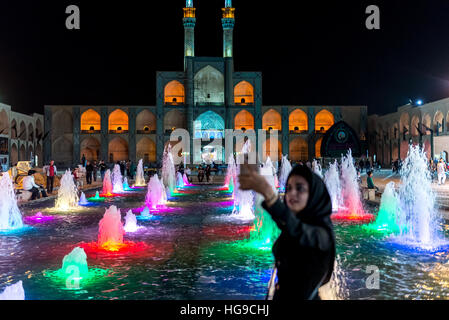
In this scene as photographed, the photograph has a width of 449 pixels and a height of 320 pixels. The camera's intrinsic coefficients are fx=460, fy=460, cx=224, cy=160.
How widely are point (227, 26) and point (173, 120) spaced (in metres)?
10.3

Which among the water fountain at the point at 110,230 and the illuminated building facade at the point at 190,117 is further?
the illuminated building facade at the point at 190,117

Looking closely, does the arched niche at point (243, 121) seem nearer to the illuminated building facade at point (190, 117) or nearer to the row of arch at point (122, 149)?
the illuminated building facade at point (190, 117)

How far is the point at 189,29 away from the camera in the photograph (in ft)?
144

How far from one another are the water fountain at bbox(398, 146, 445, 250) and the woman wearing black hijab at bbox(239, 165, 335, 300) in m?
4.82

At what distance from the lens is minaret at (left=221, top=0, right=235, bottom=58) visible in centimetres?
4300

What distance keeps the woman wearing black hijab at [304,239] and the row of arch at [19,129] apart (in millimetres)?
34864

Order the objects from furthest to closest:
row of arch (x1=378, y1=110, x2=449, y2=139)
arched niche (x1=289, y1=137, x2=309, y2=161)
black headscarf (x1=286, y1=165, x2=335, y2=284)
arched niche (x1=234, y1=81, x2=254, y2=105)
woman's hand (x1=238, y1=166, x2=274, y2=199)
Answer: arched niche (x1=289, y1=137, x2=309, y2=161), arched niche (x1=234, y1=81, x2=254, y2=105), row of arch (x1=378, y1=110, x2=449, y2=139), black headscarf (x1=286, y1=165, x2=335, y2=284), woman's hand (x1=238, y1=166, x2=274, y2=199)

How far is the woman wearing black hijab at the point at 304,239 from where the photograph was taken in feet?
6.45

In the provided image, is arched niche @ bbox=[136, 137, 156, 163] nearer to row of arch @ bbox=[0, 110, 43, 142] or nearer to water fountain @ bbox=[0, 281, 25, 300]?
row of arch @ bbox=[0, 110, 43, 142]

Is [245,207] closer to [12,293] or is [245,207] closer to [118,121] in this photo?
[12,293]

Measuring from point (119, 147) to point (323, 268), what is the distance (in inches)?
1726

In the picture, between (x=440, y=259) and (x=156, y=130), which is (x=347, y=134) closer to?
(x=156, y=130)

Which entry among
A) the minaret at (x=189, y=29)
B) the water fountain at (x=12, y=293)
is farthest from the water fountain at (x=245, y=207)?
the minaret at (x=189, y=29)

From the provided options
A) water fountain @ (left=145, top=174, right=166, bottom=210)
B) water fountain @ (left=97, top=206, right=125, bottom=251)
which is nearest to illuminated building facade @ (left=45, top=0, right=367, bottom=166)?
water fountain @ (left=145, top=174, right=166, bottom=210)
